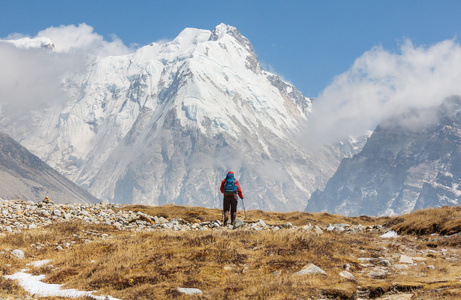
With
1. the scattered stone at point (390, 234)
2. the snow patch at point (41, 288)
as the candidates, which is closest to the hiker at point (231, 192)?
the scattered stone at point (390, 234)

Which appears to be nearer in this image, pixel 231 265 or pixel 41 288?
pixel 41 288

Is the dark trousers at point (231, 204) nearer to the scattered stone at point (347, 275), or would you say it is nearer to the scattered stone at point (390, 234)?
the scattered stone at point (390, 234)

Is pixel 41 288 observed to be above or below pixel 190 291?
below

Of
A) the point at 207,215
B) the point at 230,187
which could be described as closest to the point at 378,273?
the point at 230,187

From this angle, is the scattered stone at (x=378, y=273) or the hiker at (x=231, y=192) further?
the hiker at (x=231, y=192)

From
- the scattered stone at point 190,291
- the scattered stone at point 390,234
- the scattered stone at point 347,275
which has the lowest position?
the scattered stone at point 190,291

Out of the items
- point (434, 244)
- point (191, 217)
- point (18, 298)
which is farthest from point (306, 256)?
point (191, 217)

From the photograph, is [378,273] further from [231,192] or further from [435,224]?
[231,192]

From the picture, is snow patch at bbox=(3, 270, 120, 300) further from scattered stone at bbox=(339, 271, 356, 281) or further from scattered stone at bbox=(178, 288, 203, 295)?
scattered stone at bbox=(339, 271, 356, 281)

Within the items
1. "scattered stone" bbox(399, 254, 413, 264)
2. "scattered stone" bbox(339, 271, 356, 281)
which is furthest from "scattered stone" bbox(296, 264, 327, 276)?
"scattered stone" bbox(399, 254, 413, 264)

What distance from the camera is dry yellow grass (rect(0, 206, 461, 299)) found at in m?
12.6

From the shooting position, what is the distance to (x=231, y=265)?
51.2ft

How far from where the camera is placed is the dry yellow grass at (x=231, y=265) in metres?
12.6

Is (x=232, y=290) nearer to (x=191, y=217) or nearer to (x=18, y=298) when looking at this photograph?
(x=18, y=298)
